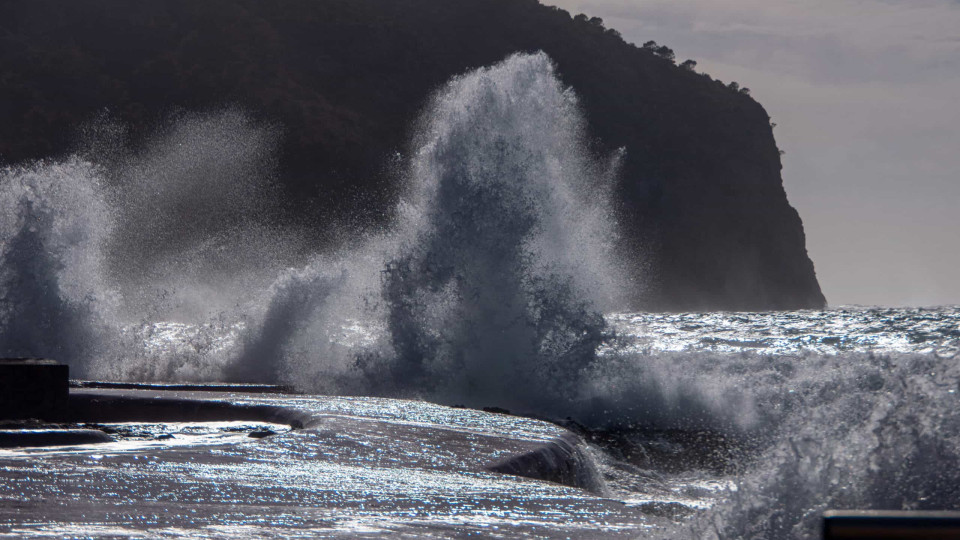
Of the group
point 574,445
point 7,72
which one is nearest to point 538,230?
point 574,445

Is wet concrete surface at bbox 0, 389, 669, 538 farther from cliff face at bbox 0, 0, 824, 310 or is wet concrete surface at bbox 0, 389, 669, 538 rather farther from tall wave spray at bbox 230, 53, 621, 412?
cliff face at bbox 0, 0, 824, 310

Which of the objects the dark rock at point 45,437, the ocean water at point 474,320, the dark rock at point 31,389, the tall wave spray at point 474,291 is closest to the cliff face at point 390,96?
the ocean water at point 474,320

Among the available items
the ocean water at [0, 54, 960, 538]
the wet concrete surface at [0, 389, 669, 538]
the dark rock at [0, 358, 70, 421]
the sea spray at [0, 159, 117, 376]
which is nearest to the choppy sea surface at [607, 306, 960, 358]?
the ocean water at [0, 54, 960, 538]

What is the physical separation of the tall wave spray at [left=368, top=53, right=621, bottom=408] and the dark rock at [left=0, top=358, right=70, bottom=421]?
20.2 ft

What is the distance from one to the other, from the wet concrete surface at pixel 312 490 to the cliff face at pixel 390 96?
53568 mm

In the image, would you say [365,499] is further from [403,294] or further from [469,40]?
[469,40]

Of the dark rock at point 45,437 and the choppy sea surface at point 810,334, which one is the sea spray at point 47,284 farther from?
the choppy sea surface at point 810,334

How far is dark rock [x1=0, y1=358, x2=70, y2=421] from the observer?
270 inches

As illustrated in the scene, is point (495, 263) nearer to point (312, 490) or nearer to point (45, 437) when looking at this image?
point (45, 437)

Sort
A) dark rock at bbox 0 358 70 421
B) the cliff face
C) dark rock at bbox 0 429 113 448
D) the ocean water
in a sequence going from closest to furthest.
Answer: dark rock at bbox 0 429 113 448 → dark rock at bbox 0 358 70 421 → the ocean water → the cliff face

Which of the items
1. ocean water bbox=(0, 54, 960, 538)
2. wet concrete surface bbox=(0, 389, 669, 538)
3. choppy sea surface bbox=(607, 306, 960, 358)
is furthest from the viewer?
choppy sea surface bbox=(607, 306, 960, 358)

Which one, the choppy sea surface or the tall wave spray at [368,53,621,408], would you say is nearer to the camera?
the tall wave spray at [368,53,621,408]

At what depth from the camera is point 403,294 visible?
1411cm

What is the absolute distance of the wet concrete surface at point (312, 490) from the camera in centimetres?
348
